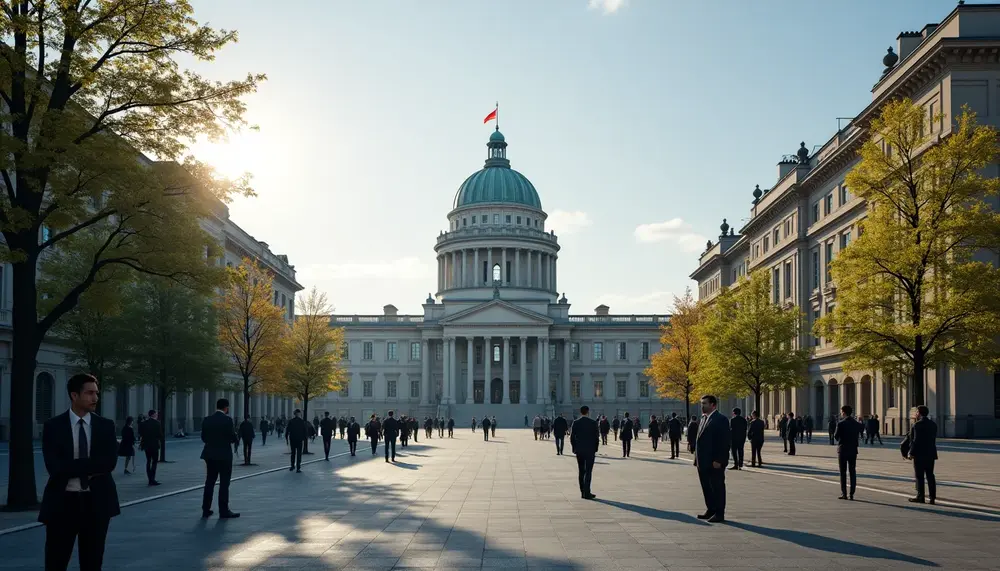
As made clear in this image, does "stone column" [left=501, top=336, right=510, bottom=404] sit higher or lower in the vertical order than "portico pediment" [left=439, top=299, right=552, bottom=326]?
lower

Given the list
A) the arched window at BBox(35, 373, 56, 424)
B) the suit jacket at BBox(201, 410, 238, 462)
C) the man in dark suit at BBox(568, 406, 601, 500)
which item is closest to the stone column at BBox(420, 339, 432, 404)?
the arched window at BBox(35, 373, 56, 424)

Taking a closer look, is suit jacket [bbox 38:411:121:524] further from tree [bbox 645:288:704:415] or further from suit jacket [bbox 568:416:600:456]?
tree [bbox 645:288:704:415]

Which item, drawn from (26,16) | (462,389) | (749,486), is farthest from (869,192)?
(462,389)

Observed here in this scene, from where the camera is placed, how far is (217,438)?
1770 cm

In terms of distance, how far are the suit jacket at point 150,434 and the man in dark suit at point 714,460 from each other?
50.1 feet

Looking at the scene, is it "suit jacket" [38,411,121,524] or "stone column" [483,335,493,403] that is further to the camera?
"stone column" [483,335,493,403]

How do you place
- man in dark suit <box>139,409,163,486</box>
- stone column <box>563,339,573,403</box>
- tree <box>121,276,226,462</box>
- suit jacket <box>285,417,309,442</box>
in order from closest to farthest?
man in dark suit <box>139,409,163,486</box>, suit jacket <box>285,417,309,442</box>, tree <box>121,276,226,462</box>, stone column <box>563,339,573,403</box>

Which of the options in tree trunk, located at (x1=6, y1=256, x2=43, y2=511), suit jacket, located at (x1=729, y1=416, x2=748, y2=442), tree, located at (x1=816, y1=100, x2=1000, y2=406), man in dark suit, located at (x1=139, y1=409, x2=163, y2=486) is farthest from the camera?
tree, located at (x1=816, y1=100, x2=1000, y2=406)

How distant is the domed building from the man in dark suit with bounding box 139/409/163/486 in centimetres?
9272

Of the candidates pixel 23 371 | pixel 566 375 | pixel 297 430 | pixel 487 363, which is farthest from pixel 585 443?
pixel 566 375

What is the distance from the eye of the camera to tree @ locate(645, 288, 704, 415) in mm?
72000

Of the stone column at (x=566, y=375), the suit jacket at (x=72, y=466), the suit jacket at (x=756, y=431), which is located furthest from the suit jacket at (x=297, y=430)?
the stone column at (x=566, y=375)

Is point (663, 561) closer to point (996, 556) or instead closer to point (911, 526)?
point (996, 556)

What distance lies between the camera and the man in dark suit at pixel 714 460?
16.4m
